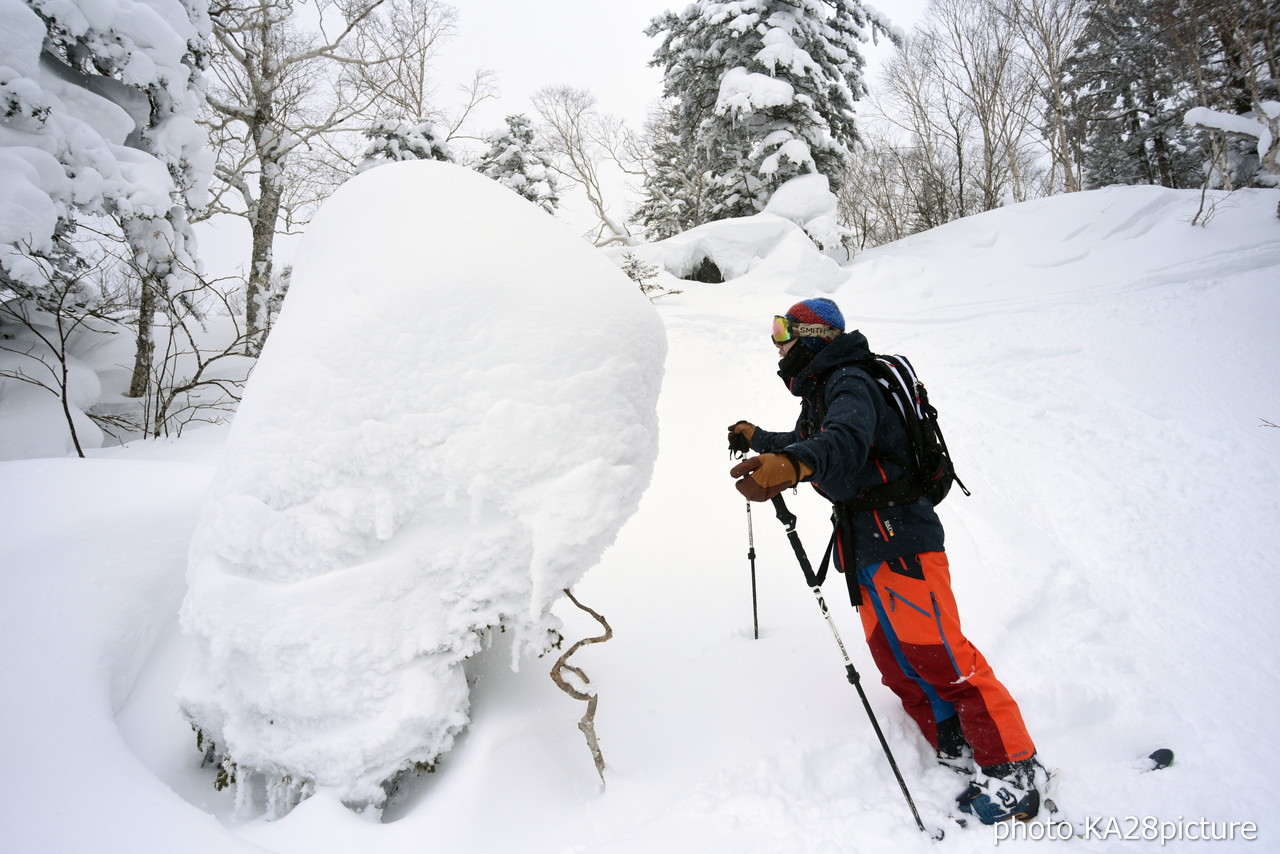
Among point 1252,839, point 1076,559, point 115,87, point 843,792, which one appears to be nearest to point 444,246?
point 843,792

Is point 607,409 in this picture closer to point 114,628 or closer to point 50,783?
point 50,783

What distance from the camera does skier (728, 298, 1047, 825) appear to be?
2.05 m

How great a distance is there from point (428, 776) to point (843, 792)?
1722 millimetres

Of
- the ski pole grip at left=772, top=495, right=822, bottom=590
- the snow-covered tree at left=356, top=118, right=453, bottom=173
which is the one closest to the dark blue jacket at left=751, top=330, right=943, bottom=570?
the ski pole grip at left=772, top=495, right=822, bottom=590

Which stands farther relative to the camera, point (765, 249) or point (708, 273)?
point (708, 273)

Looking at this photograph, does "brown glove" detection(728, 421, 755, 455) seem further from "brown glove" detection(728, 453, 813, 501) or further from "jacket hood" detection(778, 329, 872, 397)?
"brown glove" detection(728, 453, 813, 501)

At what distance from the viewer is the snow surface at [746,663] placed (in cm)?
186

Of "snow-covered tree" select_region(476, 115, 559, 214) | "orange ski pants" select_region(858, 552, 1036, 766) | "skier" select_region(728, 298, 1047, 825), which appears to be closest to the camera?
"skier" select_region(728, 298, 1047, 825)

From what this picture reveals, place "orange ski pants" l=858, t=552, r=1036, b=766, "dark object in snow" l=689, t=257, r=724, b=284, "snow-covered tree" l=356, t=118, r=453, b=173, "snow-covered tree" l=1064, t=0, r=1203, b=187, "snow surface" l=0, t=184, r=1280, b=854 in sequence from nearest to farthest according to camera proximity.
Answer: "snow surface" l=0, t=184, r=1280, b=854, "orange ski pants" l=858, t=552, r=1036, b=766, "snow-covered tree" l=356, t=118, r=453, b=173, "dark object in snow" l=689, t=257, r=724, b=284, "snow-covered tree" l=1064, t=0, r=1203, b=187

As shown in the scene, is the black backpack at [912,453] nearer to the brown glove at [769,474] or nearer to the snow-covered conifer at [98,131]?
the brown glove at [769,474]

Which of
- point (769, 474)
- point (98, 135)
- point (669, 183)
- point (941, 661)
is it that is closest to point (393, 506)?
point (769, 474)

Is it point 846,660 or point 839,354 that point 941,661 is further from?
point 839,354

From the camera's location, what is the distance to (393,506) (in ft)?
6.45

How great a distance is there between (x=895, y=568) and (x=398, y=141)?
40.1ft
